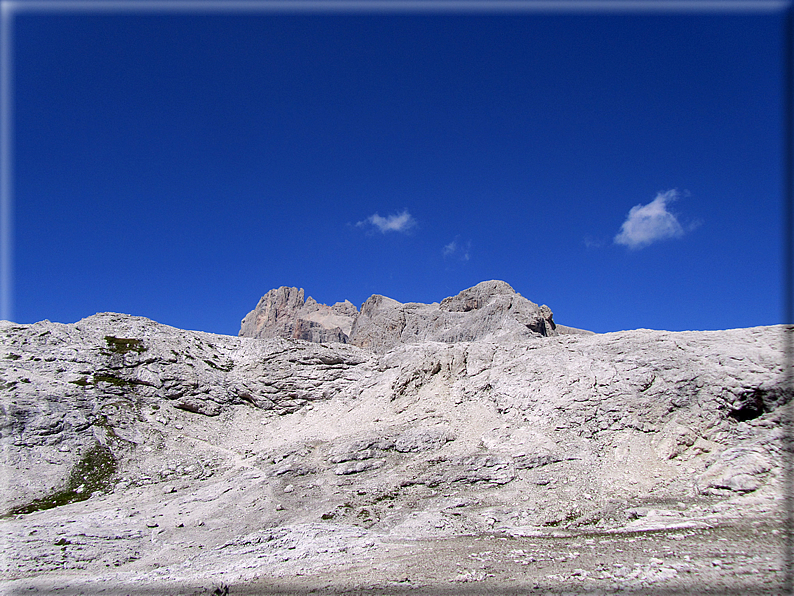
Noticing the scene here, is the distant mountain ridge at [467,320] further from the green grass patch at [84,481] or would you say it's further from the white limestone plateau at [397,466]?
the green grass patch at [84,481]

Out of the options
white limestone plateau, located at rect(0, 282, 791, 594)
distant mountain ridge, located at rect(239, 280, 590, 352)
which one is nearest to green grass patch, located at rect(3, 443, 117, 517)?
white limestone plateau, located at rect(0, 282, 791, 594)

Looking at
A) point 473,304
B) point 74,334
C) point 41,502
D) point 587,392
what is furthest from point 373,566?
point 473,304

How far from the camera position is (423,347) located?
1864 inches

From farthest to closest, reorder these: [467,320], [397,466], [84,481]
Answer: [467,320], [84,481], [397,466]

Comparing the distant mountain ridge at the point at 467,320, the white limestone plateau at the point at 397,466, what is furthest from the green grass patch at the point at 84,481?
the distant mountain ridge at the point at 467,320

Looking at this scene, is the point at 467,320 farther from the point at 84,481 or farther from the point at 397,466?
the point at 84,481

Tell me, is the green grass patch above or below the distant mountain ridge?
below

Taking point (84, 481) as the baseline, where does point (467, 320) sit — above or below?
above

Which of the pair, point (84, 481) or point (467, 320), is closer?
point (84, 481)

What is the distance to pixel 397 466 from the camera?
1107 inches

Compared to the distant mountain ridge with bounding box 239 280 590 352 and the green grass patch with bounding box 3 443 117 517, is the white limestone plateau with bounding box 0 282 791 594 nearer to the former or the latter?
the green grass patch with bounding box 3 443 117 517

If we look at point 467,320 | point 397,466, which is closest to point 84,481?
point 397,466

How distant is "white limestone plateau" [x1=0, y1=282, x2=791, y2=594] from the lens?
664 inches

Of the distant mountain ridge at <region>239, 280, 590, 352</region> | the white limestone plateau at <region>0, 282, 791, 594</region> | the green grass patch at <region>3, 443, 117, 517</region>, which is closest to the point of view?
the white limestone plateau at <region>0, 282, 791, 594</region>
